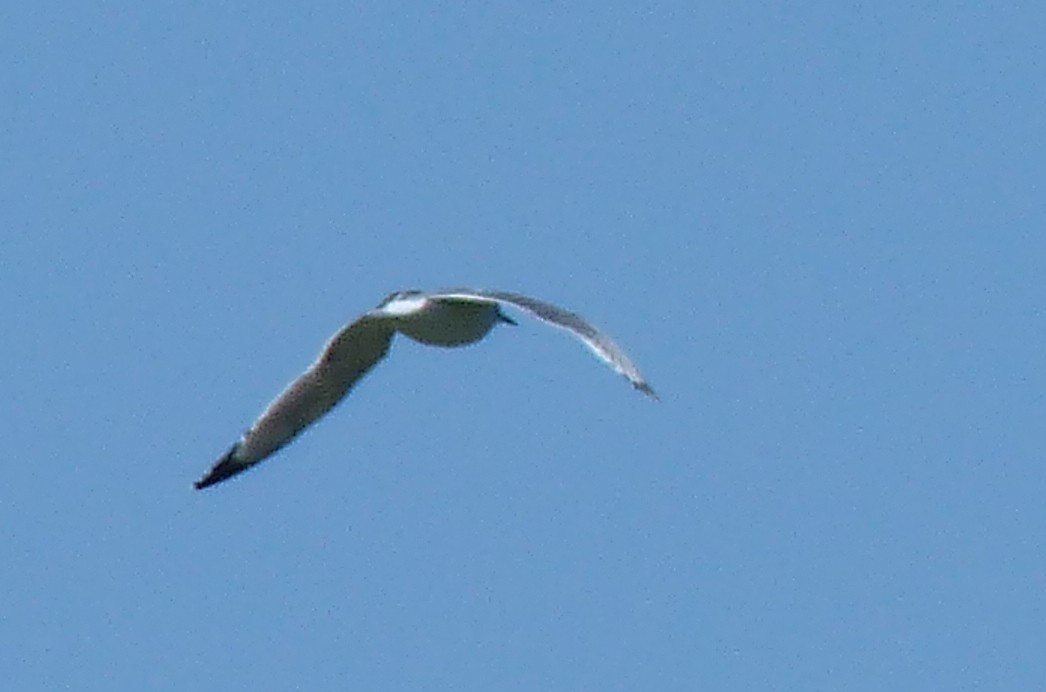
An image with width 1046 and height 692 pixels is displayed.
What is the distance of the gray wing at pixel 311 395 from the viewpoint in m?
15.0

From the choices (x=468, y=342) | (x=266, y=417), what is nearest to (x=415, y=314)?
(x=468, y=342)

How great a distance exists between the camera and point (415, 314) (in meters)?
14.3

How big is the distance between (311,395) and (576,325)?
6.94 feet

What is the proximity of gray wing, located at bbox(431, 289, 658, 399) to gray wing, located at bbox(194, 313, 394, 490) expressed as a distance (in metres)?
1.03

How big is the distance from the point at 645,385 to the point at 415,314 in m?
1.69

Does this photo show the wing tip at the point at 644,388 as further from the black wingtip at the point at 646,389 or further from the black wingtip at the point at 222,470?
the black wingtip at the point at 222,470

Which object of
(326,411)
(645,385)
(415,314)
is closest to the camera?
(645,385)

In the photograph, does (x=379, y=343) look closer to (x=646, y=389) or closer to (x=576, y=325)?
(x=576, y=325)

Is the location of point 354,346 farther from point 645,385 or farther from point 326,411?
point 645,385

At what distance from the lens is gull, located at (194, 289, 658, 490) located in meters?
13.6

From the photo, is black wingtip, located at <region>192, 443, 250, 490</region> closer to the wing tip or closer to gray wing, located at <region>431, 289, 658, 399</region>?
gray wing, located at <region>431, 289, 658, 399</region>

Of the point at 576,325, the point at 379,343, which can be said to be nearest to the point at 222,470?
the point at 379,343

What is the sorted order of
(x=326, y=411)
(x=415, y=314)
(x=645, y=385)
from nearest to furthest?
(x=645, y=385) → (x=415, y=314) → (x=326, y=411)

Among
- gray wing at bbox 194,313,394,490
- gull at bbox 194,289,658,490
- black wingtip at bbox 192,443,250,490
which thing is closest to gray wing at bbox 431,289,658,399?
gull at bbox 194,289,658,490
